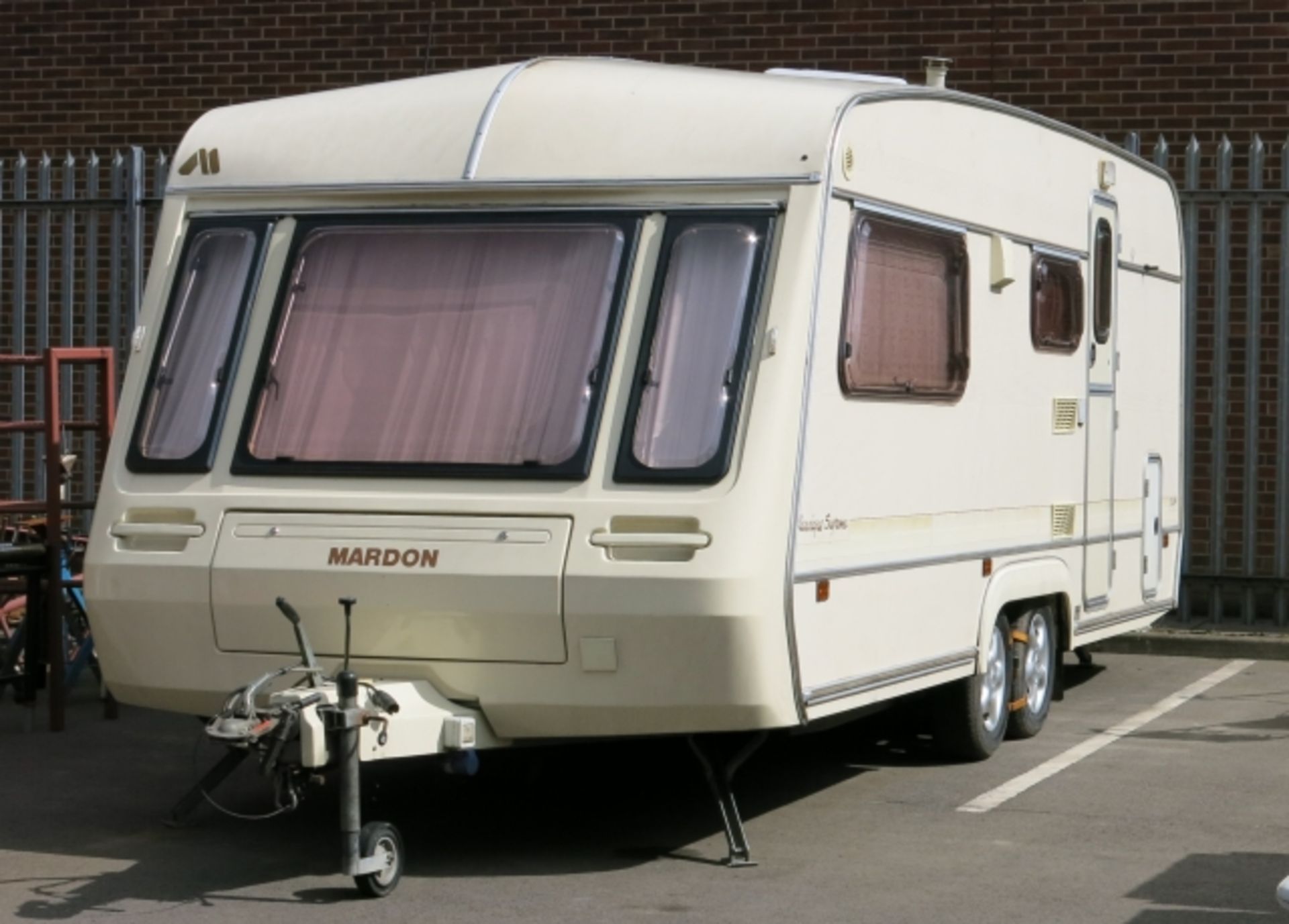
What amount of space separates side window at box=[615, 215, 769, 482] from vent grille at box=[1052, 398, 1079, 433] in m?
2.92

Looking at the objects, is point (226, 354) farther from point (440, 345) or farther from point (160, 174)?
point (160, 174)

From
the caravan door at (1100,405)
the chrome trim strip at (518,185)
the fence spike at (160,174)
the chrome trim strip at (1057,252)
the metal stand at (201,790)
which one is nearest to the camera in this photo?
the chrome trim strip at (518,185)

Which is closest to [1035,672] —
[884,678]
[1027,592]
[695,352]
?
[1027,592]

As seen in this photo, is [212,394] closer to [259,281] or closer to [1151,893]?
[259,281]

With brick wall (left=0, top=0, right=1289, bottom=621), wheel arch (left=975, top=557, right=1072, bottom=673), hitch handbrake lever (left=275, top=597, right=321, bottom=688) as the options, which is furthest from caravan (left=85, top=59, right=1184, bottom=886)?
brick wall (left=0, top=0, right=1289, bottom=621)

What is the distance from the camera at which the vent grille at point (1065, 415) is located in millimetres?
9852

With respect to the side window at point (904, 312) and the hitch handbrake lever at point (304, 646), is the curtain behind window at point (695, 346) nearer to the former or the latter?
the side window at point (904, 312)

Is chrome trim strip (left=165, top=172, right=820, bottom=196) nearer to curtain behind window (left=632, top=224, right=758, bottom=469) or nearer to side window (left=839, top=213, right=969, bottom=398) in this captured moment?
curtain behind window (left=632, top=224, right=758, bottom=469)

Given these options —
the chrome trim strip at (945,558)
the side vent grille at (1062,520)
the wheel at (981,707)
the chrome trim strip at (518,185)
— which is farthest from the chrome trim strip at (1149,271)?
the chrome trim strip at (518,185)

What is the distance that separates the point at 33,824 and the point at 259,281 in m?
2.21

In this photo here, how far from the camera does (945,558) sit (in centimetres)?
855

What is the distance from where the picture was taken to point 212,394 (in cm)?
775

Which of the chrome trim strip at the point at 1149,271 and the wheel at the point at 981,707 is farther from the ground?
the chrome trim strip at the point at 1149,271

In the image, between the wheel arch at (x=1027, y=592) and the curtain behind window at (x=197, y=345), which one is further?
the wheel arch at (x=1027, y=592)
